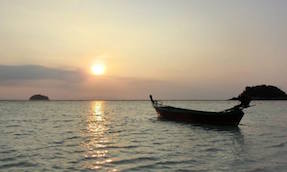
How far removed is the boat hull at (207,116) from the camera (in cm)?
3616

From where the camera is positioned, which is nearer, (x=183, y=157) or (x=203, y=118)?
(x=183, y=157)

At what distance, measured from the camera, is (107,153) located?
64.8ft

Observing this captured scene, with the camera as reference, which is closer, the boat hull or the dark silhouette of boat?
the dark silhouette of boat

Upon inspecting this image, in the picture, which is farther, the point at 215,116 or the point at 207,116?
the point at 207,116

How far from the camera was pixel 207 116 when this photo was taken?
3819 cm

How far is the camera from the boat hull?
119 ft

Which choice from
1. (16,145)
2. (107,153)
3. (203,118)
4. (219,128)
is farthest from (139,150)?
(203,118)

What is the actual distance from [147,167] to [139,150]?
5.15m

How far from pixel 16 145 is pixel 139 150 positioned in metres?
8.44

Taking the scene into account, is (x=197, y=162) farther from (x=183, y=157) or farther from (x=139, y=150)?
(x=139, y=150)

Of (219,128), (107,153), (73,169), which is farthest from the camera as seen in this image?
(219,128)

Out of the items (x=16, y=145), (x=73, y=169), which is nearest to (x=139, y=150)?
(x=73, y=169)

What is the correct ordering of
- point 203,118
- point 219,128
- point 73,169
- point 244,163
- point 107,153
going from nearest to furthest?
point 73,169 < point 244,163 < point 107,153 < point 219,128 < point 203,118

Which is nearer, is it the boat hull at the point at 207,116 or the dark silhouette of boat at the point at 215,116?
the dark silhouette of boat at the point at 215,116
